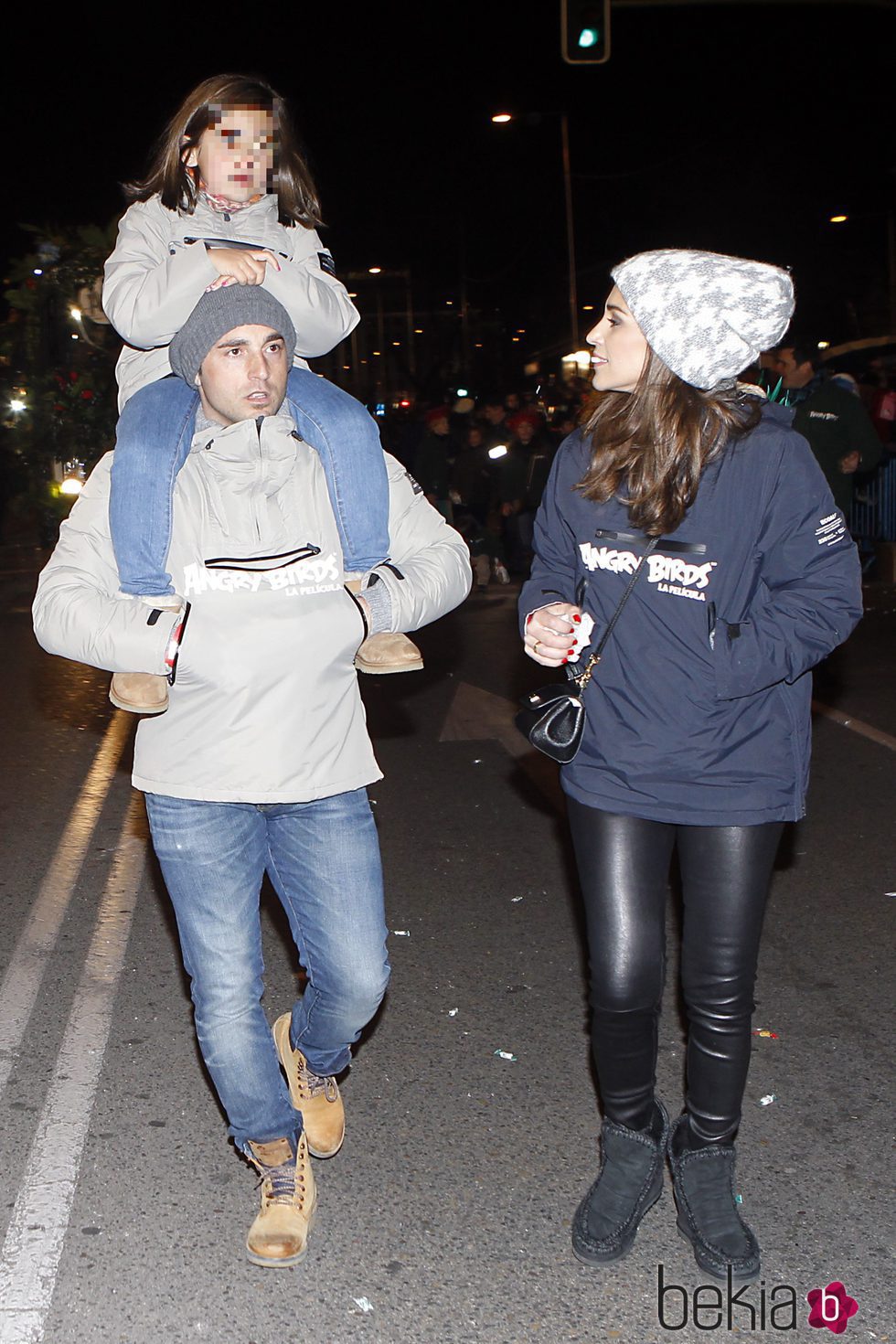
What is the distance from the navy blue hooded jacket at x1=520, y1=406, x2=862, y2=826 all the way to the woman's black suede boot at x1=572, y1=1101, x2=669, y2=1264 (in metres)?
0.77

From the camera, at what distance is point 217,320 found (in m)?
2.93

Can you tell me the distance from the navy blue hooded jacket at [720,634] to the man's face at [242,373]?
687mm

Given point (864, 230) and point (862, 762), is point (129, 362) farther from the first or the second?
point (864, 230)

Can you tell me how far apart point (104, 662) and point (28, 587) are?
15.9 meters

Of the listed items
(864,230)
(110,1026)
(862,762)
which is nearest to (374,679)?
(862,762)

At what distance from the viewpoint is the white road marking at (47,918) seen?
457 centimetres

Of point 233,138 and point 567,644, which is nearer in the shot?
point 567,644

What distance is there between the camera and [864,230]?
42000 millimetres

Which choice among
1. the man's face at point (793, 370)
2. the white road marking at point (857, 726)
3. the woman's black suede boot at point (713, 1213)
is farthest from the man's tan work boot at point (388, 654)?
the man's face at point (793, 370)

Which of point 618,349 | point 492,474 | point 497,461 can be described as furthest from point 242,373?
point 492,474

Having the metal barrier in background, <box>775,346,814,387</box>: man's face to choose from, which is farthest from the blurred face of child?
the metal barrier in background

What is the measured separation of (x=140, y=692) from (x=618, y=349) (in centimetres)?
121

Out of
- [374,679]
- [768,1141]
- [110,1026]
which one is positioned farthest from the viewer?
[374,679]

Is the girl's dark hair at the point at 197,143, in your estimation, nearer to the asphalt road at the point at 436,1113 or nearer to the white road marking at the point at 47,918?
the asphalt road at the point at 436,1113
